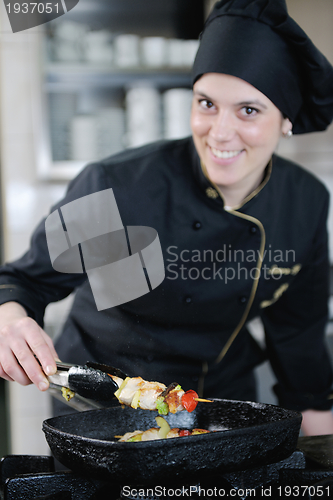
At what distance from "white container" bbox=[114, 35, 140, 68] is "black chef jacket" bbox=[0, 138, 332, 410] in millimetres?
905

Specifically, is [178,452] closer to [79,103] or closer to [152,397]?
[152,397]

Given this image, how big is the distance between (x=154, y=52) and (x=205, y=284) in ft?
3.99

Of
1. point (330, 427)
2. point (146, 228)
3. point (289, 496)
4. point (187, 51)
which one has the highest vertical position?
point (187, 51)

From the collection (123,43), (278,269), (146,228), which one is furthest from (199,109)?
(123,43)

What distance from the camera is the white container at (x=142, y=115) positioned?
6.03ft

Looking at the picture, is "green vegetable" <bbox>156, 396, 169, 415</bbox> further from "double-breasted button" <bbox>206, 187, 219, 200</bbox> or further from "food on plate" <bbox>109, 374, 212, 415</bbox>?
"double-breasted button" <bbox>206, 187, 219, 200</bbox>

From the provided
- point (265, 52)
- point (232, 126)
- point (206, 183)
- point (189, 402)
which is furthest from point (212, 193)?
→ point (189, 402)

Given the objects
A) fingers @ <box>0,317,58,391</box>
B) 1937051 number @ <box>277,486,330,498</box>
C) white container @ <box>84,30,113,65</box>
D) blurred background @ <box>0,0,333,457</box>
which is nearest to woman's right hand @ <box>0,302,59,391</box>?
fingers @ <box>0,317,58,391</box>

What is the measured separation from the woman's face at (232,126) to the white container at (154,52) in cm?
103

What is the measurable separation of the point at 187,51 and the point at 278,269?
1161 mm

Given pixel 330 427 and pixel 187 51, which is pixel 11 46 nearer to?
pixel 187 51

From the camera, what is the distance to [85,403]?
2.40ft

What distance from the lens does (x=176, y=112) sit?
1864 mm

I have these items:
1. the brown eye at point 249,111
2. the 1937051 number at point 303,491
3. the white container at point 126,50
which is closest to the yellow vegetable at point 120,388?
the 1937051 number at point 303,491
